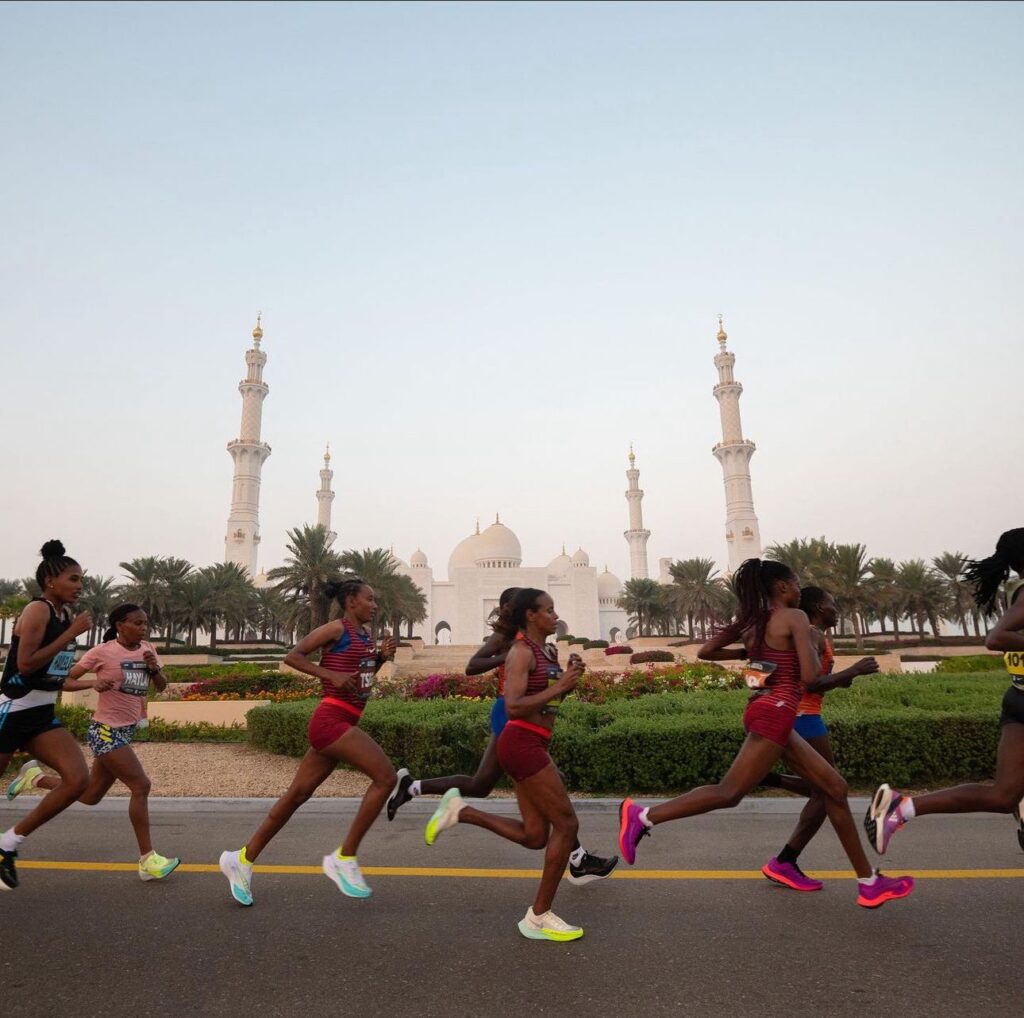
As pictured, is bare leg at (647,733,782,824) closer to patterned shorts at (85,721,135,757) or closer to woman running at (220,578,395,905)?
woman running at (220,578,395,905)

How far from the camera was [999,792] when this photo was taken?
4.14 metres

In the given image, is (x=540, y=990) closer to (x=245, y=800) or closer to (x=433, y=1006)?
(x=433, y=1006)

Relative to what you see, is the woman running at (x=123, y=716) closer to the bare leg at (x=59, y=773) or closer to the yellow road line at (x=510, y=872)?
the bare leg at (x=59, y=773)

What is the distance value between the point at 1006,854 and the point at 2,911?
6320 millimetres

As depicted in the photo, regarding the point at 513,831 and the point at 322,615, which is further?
the point at 322,615

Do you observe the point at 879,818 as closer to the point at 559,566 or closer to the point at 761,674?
the point at 761,674

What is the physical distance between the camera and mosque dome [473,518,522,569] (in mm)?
77312

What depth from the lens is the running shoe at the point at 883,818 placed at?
419 centimetres

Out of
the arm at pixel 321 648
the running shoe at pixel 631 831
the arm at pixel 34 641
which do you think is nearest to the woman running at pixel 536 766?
the running shoe at pixel 631 831

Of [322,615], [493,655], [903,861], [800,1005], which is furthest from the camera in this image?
[322,615]

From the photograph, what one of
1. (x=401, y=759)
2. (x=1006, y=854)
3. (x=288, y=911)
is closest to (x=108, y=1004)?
(x=288, y=911)

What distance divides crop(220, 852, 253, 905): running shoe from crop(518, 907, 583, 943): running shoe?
63.3 inches

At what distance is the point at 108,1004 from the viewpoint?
3.13 metres

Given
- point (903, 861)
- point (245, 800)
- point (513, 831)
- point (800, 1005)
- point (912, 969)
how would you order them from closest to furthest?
point (800, 1005) < point (912, 969) < point (513, 831) < point (903, 861) < point (245, 800)
